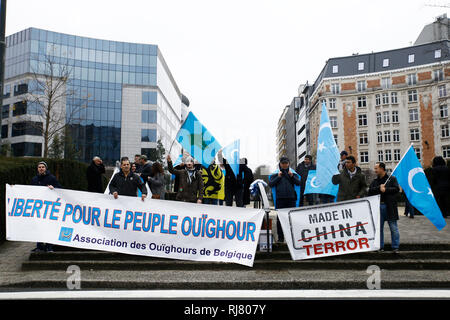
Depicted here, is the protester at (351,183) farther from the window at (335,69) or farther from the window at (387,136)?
the window at (335,69)

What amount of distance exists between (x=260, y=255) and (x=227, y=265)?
733mm

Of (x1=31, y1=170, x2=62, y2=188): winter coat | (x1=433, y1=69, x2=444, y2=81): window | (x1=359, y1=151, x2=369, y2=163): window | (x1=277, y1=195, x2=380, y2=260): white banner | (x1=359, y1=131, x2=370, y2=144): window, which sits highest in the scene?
(x1=433, y1=69, x2=444, y2=81): window

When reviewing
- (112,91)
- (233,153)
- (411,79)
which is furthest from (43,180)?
(411,79)

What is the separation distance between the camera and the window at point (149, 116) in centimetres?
5809

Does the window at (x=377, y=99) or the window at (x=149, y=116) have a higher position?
the window at (x=377, y=99)

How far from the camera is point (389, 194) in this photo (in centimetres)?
765

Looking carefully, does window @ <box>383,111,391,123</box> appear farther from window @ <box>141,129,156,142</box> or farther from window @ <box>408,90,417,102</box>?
window @ <box>141,129,156,142</box>

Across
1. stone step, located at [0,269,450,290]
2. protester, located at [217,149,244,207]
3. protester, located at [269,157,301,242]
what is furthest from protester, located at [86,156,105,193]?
protester, located at [269,157,301,242]

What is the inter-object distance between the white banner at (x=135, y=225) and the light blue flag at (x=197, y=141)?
2140 millimetres

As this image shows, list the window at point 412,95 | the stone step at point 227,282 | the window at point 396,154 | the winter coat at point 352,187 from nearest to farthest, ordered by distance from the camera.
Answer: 1. the stone step at point 227,282
2. the winter coat at point 352,187
3. the window at point 412,95
4. the window at point 396,154

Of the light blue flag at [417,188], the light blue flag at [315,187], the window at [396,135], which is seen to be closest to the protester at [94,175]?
the light blue flag at [315,187]

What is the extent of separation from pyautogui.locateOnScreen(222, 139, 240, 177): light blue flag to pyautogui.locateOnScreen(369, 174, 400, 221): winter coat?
3246 mm

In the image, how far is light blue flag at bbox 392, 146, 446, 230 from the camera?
25.1 ft
